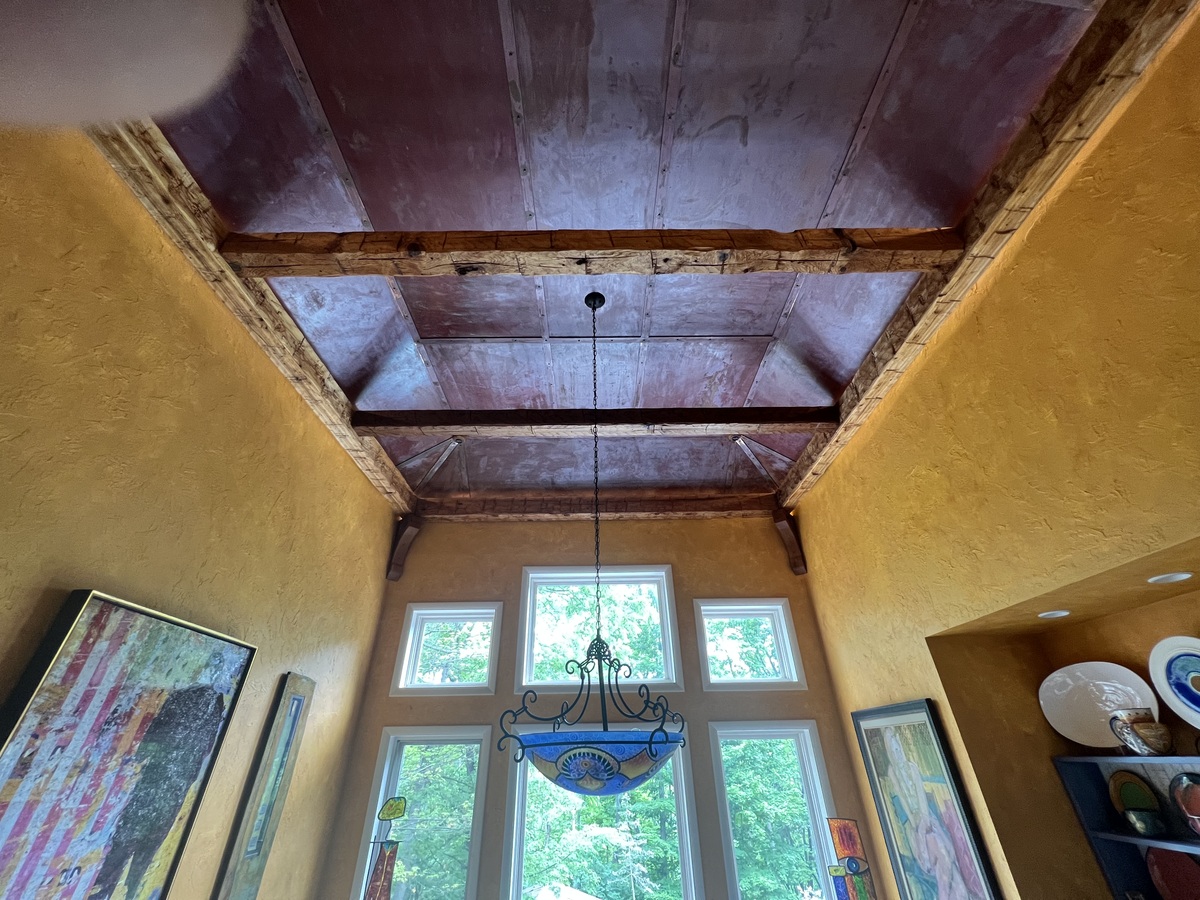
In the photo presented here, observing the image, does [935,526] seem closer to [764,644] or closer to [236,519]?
[764,644]

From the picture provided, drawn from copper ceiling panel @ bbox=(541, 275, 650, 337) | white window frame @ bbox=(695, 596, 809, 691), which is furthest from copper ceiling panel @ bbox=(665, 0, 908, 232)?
white window frame @ bbox=(695, 596, 809, 691)

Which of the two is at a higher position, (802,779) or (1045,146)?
(1045,146)

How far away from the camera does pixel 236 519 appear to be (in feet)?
8.77

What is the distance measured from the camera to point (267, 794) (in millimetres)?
2883

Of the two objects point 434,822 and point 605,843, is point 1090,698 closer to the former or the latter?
point 605,843

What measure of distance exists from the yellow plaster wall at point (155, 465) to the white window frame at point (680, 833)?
1.23 metres

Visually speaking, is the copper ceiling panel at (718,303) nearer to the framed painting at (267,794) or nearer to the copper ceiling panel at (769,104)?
the copper ceiling panel at (769,104)

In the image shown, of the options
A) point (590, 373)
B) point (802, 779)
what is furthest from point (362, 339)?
point (802, 779)

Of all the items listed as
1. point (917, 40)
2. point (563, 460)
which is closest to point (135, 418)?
point (563, 460)

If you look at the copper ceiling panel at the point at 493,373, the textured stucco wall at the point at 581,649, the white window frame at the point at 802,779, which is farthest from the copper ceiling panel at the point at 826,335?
the white window frame at the point at 802,779

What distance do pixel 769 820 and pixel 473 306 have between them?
4005mm

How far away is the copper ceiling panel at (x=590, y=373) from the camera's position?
3.42 m

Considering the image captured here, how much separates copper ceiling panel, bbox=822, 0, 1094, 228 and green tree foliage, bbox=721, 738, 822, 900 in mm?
3675

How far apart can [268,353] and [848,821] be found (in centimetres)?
453
